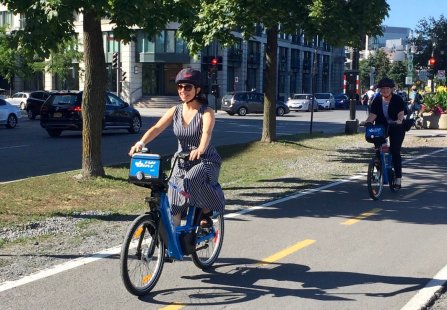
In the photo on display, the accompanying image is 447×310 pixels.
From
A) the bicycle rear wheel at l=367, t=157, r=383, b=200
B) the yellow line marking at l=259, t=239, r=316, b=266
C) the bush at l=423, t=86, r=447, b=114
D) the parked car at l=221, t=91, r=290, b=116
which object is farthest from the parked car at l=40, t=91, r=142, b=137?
the parked car at l=221, t=91, r=290, b=116

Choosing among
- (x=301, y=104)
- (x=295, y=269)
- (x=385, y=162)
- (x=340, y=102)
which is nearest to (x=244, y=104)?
(x=301, y=104)

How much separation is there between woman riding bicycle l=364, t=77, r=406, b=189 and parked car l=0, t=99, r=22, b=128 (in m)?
20.6

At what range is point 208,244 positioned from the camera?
21.1 ft

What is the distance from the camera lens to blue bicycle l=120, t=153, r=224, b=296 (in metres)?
5.39

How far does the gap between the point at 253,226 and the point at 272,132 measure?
1018 cm

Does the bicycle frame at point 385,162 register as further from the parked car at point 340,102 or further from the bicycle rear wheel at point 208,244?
the parked car at point 340,102

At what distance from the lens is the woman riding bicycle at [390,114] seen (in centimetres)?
1091

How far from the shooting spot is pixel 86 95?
11391 mm

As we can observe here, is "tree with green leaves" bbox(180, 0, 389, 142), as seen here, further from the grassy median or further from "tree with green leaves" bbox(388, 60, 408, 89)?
"tree with green leaves" bbox(388, 60, 408, 89)

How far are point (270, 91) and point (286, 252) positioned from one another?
11.4m

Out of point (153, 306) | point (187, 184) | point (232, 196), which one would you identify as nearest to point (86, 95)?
point (232, 196)

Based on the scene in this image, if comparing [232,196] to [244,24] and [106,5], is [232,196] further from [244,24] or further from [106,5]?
[244,24]

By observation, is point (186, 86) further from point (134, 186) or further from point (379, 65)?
point (379, 65)

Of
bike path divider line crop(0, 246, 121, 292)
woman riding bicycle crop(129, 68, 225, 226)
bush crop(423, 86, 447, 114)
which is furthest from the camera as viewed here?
bush crop(423, 86, 447, 114)
